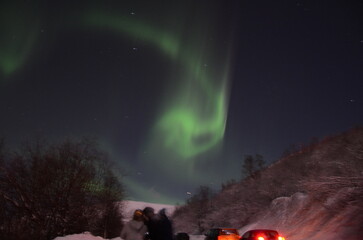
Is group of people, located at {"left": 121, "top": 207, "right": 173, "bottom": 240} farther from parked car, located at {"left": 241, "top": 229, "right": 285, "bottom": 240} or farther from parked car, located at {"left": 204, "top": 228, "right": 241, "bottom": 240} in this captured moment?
parked car, located at {"left": 204, "top": 228, "right": 241, "bottom": 240}

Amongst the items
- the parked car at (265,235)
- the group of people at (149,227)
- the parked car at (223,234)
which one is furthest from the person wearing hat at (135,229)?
the parked car at (223,234)

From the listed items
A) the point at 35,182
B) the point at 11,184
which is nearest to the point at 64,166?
the point at 35,182

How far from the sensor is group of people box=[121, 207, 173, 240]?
8.67 m

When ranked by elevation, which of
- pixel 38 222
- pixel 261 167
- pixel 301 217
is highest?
pixel 261 167

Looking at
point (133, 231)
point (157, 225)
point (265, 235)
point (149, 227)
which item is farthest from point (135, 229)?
point (265, 235)

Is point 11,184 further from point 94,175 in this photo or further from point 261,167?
point 261,167

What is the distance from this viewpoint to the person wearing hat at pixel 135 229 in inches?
346

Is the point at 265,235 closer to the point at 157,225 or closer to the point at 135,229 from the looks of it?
the point at 157,225

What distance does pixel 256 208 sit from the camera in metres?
48.6

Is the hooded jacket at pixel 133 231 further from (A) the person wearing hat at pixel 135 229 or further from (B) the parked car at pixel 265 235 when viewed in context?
(B) the parked car at pixel 265 235

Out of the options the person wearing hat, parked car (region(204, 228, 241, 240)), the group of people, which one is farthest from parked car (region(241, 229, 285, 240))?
the person wearing hat

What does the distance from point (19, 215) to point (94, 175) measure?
7.30 meters

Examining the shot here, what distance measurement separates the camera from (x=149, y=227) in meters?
8.73

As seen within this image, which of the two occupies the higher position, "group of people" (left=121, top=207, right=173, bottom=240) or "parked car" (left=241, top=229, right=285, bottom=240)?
"parked car" (left=241, top=229, right=285, bottom=240)
